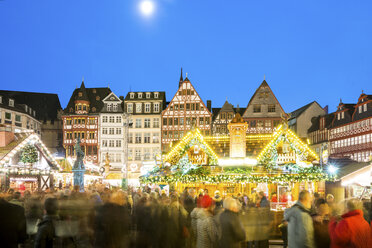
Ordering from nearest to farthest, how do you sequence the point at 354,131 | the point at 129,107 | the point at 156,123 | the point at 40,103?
the point at 354,131, the point at 156,123, the point at 129,107, the point at 40,103

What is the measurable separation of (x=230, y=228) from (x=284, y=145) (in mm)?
12441

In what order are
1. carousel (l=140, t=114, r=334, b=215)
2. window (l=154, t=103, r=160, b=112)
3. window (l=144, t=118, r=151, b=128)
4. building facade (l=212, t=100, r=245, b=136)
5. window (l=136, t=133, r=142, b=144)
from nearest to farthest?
carousel (l=140, t=114, r=334, b=215) → building facade (l=212, t=100, r=245, b=136) → window (l=136, t=133, r=142, b=144) → window (l=144, t=118, r=151, b=128) → window (l=154, t=103, r=160, b=112)

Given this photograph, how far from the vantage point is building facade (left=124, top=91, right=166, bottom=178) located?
56.6 m

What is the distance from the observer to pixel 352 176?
Answer: 725 inches

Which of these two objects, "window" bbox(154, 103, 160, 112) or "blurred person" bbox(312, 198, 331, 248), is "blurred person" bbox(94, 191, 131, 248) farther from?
"window" bbox(154, 103, 160, 112)

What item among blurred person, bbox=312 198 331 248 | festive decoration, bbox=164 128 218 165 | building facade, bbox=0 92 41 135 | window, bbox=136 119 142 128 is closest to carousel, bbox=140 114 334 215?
festive decoration, bbox=164 128 218 165

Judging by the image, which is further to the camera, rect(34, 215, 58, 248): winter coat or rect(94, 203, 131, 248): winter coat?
rect(34, 215, 58, 248): winter coat

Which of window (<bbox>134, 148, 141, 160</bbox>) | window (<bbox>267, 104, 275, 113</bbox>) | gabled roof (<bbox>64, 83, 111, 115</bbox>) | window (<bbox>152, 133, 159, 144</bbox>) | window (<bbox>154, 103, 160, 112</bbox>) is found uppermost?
gabled roof (<bbox>64, 83, 111, 115</bbox>)

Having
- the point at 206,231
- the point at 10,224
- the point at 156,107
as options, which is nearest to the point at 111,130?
the point at 156,107

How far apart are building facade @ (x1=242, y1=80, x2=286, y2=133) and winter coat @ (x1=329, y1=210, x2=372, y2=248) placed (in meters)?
48.1

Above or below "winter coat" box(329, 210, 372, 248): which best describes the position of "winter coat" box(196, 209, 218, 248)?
below

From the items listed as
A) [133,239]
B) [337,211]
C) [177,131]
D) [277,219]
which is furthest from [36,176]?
[177,131]

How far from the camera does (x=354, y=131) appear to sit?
2005 inches

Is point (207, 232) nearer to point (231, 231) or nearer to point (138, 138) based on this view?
point (231, 231)
